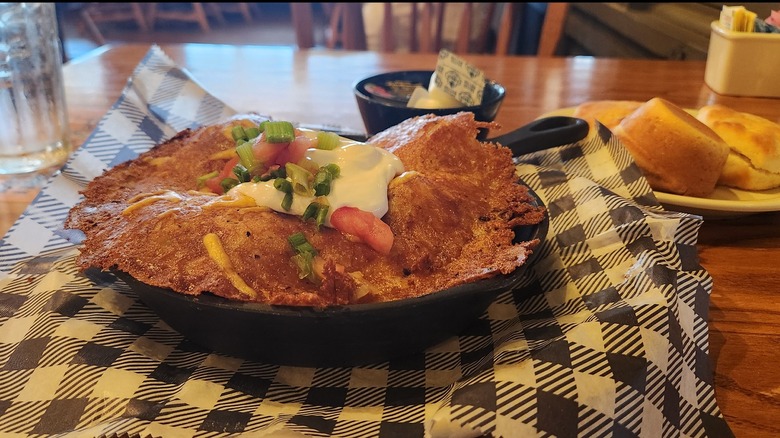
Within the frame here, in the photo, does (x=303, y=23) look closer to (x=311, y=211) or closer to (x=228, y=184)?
(x=228, y=184)

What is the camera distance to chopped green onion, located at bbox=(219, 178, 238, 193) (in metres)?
0.99

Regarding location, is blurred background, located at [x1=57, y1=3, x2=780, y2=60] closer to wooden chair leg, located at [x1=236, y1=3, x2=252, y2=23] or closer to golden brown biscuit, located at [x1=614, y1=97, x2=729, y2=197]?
wooden chair leg, located at [x1=236, y1=3, x2=252, y2=23]

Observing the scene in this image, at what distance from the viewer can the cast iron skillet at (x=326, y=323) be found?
73 centimetres

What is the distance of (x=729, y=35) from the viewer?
1.98 m

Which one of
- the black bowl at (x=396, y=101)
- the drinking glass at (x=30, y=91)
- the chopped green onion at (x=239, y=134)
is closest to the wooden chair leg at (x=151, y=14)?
the drinking glass at (x=30, y=91)

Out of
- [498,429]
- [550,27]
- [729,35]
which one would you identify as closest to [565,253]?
[498,429]

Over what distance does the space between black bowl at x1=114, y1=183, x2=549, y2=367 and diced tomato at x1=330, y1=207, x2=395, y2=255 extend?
0.41 ft

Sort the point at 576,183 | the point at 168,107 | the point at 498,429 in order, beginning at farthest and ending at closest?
the point at 168,107 → the point at 576,183 → the point at 498,429

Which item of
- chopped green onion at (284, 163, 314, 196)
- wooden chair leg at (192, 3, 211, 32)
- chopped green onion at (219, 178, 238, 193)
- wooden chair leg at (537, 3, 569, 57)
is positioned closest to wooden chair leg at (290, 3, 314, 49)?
wooden chair leg at (537, 3, 569, 57)

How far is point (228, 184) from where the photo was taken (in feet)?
Result: 3.27

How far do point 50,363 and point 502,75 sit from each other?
2.03m

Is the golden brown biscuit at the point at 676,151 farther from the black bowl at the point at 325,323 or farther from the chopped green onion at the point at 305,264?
the chopped green onion at the point at 305,264

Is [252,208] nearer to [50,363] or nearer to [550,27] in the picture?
[50,363]

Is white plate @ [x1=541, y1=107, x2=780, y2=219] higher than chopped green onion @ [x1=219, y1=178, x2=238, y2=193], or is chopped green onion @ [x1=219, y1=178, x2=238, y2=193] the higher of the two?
chopped green onion @ [x1=219, y1=178, x2=238, y2=193]
